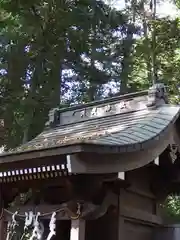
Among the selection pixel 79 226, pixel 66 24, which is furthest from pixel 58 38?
pixel 79 226

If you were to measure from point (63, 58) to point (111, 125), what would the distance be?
19.5 ft

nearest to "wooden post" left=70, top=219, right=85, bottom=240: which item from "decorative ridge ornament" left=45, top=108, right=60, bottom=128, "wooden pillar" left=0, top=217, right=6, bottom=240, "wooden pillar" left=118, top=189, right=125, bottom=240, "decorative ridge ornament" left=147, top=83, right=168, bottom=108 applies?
"wooden pillar" left=118, top=189, right=125, bottom=240

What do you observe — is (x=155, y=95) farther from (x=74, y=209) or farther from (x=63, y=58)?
(x=63, y=58)

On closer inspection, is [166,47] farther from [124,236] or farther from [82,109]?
[124,236]

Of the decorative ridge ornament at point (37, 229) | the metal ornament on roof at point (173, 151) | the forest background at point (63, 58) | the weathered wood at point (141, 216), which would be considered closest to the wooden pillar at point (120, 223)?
the weathered wood at point (141, 216)

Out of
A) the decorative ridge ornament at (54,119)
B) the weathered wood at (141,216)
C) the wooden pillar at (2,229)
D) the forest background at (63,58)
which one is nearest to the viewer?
the weathered wood at (141,216)

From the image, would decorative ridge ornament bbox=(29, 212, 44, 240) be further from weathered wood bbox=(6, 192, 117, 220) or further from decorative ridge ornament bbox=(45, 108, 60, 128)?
decorative ridge ornament bbox=(45, 108, 60, 128)

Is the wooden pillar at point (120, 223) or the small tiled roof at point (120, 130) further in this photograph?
the wooden pillar at point (120, 223)

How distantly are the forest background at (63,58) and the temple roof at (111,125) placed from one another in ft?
10.3

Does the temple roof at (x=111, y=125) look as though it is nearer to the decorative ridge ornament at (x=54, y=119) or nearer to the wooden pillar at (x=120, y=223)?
the decorative ridge ornament at (x=54, y=119)

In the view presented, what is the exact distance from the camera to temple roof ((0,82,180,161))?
392 centimetres

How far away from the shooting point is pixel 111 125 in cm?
510

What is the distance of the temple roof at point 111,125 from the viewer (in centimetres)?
392

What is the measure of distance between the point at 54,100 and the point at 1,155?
17.7 feet
